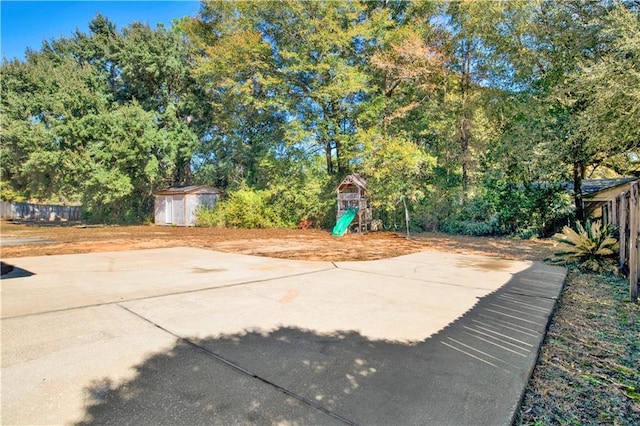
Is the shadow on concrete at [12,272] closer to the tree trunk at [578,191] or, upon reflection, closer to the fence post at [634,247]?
the fence post at [634,247]

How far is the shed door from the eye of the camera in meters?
20.1

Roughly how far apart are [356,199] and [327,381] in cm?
1308

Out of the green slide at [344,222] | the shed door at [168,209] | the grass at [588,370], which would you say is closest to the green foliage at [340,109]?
the green slide at [344,222]

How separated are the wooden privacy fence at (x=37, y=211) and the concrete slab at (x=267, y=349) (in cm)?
3143

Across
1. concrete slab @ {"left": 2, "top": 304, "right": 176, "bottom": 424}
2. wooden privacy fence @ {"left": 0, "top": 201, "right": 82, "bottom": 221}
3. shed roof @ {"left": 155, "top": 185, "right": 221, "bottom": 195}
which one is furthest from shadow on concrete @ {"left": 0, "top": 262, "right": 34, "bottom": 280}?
wooden privacy fence @ {"left": 0, "top": 201, "right": 82, "bottom": 221}

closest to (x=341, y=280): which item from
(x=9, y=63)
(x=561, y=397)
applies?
(x=561, y=397)

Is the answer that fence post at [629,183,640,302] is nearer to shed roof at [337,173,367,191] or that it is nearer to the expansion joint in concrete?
the expansion joint in concrete

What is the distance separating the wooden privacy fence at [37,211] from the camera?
2988 cm

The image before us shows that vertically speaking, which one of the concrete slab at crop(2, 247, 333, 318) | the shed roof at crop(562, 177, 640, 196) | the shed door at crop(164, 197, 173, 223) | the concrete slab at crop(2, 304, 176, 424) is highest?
the shed roof at crop(562, 177, 640, 196)

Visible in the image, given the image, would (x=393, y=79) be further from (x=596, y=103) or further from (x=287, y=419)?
(x=287, y=419)

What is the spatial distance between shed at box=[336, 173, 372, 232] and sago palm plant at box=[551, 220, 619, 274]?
854 cm

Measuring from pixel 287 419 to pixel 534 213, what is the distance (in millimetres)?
14548

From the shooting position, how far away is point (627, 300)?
427cm

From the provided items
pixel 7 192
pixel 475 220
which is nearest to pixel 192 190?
pixel 475 220
